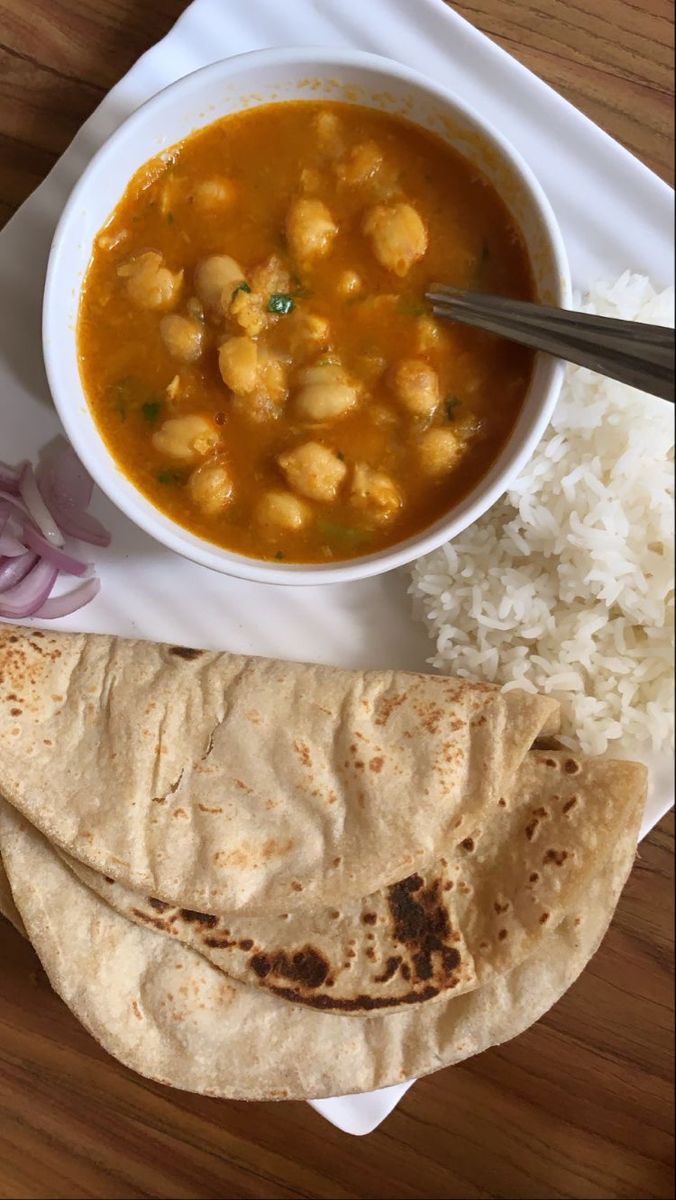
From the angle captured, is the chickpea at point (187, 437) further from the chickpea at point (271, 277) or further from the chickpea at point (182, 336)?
the chickpea at point (271, 277)

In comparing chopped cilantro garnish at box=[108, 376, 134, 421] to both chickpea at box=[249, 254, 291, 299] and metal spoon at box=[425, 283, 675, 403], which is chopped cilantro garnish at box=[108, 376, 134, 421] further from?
metal spoon at box=[425, 283, 675, 403]

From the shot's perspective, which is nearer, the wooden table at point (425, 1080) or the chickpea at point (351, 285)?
the wooden table at point (425, 1080)

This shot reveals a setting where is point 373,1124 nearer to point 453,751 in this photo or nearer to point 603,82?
point 453,751

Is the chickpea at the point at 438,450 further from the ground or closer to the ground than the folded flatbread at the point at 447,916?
further from the ground

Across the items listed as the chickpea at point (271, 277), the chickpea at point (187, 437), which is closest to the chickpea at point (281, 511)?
the chickpea at point (187, 437)

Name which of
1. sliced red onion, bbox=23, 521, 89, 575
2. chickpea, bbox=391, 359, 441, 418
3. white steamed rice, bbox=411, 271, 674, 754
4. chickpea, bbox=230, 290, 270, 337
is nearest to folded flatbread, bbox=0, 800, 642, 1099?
white steamed rice, bbox=411, 271, 674, 754

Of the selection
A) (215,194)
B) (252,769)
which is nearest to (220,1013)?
(252,769)
